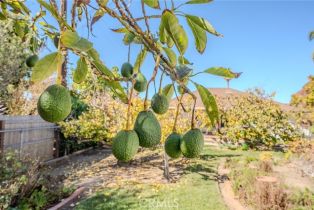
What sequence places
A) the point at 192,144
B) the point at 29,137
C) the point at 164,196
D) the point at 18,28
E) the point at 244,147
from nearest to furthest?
1. the point at 192,144
2. the point at 18,28
3. the point at 164,196
4. the point at 29,137
5. the point at 244,147

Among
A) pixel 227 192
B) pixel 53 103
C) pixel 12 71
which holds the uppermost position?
pixel 12 71

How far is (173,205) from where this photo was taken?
6.01 metres

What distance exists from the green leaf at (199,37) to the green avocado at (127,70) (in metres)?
0.33

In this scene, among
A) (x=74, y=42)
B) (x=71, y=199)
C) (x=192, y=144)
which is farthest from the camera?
(x=71, y=199)

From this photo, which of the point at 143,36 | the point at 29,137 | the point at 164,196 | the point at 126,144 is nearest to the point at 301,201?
the point at 164,196

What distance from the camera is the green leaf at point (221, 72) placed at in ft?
2.82

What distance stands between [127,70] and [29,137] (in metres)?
8.87

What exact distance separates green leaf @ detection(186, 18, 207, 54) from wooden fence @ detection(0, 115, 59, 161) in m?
6.88

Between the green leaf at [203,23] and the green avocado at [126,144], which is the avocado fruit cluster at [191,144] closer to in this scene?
the green avocado at [126,144]

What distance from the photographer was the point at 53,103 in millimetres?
759

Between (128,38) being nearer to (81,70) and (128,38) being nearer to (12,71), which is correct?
(81,70)

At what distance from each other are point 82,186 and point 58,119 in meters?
6.91

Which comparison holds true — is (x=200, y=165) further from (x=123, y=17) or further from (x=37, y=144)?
(x=123, y=17)

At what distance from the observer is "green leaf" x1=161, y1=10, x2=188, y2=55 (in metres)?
0.72
